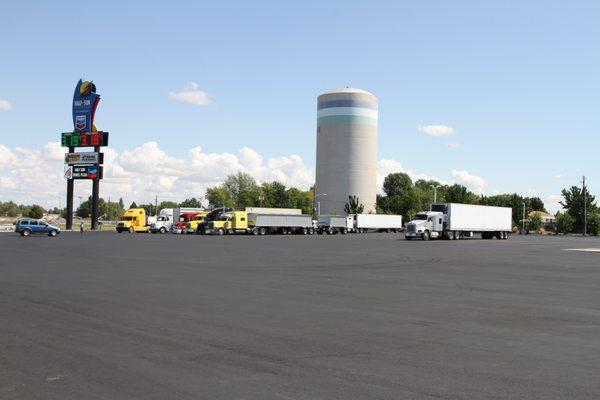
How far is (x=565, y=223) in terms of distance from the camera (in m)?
129

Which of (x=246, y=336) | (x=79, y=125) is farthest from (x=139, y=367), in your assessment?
(x=79, y=125)

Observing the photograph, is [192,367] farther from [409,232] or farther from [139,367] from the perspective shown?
[409,232]

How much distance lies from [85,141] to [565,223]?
3769 inches

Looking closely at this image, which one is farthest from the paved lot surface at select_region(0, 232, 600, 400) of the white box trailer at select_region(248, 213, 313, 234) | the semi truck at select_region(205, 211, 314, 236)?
the white box trailer at select_region(248, 213, 313, 234)

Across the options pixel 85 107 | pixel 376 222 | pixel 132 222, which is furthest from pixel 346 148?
pixel 132 222

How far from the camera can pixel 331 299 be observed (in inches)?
597

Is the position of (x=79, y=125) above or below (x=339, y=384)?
above

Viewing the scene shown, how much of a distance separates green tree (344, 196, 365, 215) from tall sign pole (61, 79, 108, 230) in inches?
2925

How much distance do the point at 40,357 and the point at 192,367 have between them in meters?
2.16

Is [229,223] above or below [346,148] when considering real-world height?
below

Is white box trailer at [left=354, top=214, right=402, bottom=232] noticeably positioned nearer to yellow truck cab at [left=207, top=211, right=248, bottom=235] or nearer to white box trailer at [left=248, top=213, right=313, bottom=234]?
white box trailer at [left=248, top=213, right=313, bottom=234]

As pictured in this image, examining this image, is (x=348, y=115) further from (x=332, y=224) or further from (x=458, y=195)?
(x=332, y=224)

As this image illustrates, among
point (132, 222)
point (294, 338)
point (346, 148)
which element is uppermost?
point (346, 148)

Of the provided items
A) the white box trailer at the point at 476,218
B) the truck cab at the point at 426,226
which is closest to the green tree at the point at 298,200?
the white box trailer at the point at 476,218
